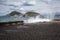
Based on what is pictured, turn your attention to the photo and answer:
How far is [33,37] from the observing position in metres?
2.31

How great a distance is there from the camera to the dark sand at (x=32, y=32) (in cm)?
229

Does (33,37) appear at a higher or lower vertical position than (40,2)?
lower

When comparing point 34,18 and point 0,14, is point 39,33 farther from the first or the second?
point 0,14

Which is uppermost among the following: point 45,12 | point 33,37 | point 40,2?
point 40,2

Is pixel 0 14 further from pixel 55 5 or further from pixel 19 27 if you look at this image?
pixel 55 5

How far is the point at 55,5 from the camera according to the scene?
237 cm

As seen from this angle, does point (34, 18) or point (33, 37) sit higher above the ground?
point (34, 18)

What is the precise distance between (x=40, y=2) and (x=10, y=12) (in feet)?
1.49

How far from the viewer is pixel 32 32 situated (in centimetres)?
233

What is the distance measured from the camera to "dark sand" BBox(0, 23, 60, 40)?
7.53 feet

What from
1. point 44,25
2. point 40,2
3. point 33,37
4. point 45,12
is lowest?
point 33,37

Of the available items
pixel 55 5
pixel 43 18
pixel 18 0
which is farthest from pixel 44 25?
pixel 18 0

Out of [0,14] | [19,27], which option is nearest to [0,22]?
[0,14]

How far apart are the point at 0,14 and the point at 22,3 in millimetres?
349
